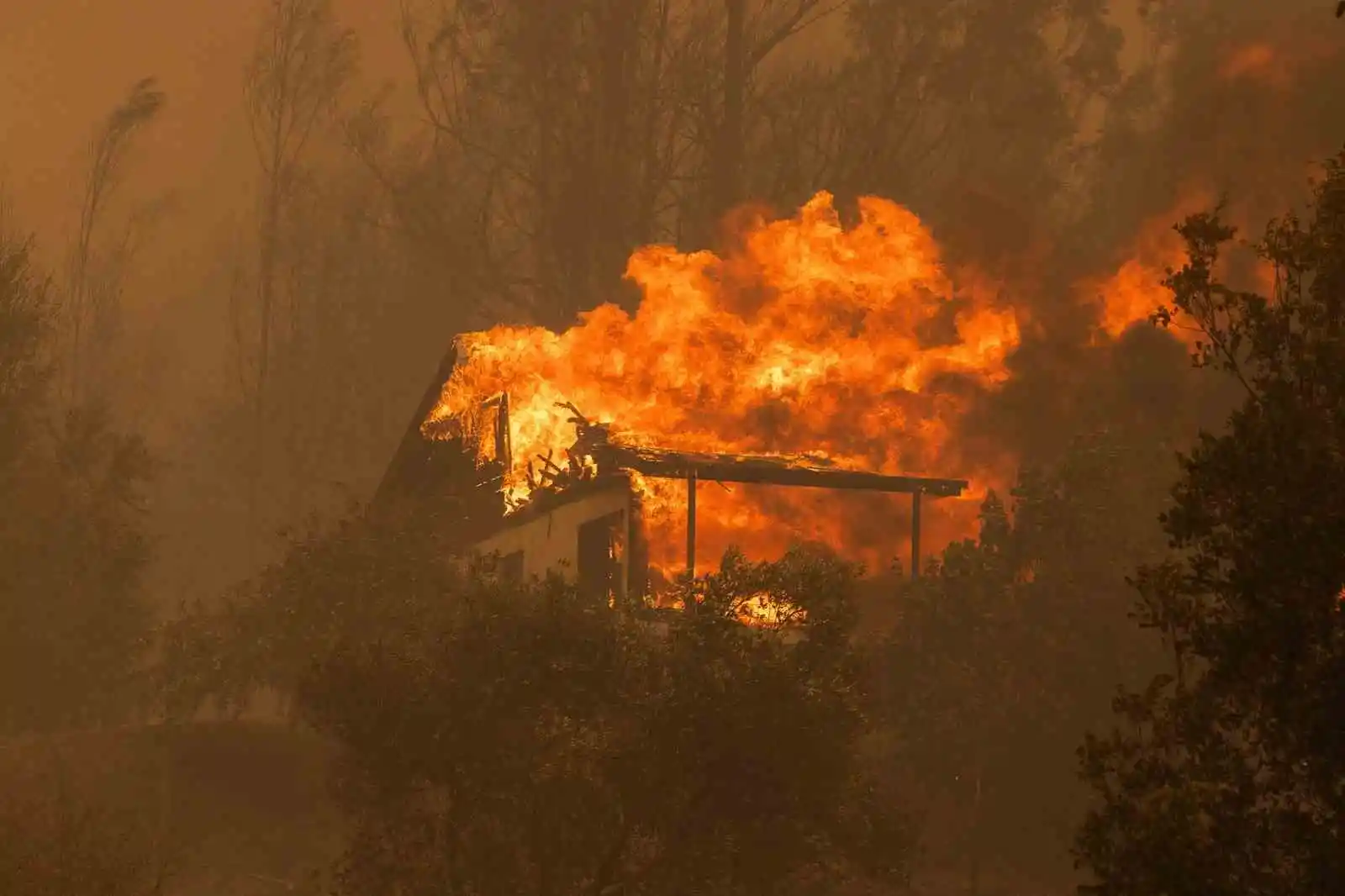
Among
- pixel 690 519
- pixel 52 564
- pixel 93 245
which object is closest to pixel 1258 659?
pixel 690 519

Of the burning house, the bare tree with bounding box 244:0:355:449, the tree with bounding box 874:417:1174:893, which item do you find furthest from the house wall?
the bare tree with bounding box 244:0:355:449

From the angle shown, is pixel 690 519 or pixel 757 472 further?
pixel 757 472

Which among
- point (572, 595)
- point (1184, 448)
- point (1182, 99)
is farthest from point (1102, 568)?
point (1182, 99)

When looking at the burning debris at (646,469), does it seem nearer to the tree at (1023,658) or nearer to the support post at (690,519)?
the support post at (690,519)

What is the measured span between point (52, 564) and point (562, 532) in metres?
11.3

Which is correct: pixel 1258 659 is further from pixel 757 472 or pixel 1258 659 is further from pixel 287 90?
pixel 287 90

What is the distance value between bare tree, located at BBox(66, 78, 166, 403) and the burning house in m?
32.3

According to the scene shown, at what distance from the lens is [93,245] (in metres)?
63.5

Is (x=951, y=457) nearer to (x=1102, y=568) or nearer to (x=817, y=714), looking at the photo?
(x=1102, y=568)

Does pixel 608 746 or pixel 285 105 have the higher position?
pixel 285 105

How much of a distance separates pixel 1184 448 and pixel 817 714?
1147cm

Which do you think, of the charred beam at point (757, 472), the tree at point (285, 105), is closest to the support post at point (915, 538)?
the charred beam at point (757, 472)

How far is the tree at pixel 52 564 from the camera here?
31.5 metres

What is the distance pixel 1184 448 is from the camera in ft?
81.4
